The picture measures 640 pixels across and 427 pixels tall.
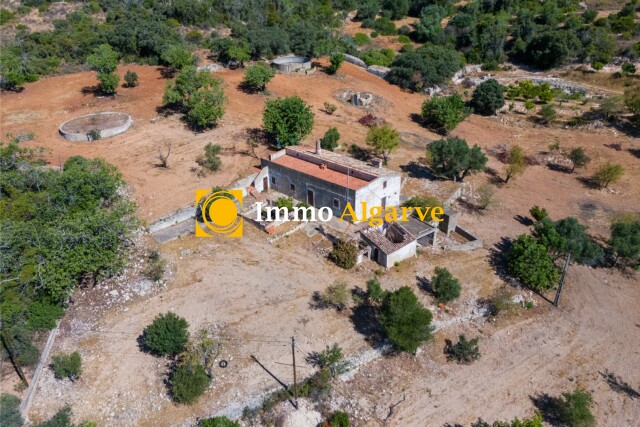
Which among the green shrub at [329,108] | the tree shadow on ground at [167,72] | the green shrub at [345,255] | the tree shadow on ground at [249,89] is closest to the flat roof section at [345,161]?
the green shrub at [345,255]

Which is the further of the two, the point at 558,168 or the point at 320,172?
the point at 558,168

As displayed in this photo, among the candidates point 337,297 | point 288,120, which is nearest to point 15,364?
point 337,297

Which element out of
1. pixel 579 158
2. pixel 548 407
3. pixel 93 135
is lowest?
pixel 548 407

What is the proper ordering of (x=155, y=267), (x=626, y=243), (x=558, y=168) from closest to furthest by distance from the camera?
(x=155, y=267) < (x=626, y=243) < (x=558, y=168)

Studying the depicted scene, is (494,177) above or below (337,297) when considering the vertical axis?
below

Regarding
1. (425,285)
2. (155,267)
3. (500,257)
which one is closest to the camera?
(155,267)

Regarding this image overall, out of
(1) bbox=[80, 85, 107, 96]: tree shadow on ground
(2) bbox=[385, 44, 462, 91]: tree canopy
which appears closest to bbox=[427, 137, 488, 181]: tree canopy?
(2) bbox=[385, 44, 462, 91]: tree canopy

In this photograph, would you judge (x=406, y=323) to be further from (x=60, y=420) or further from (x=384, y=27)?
(x=384, y=27)
